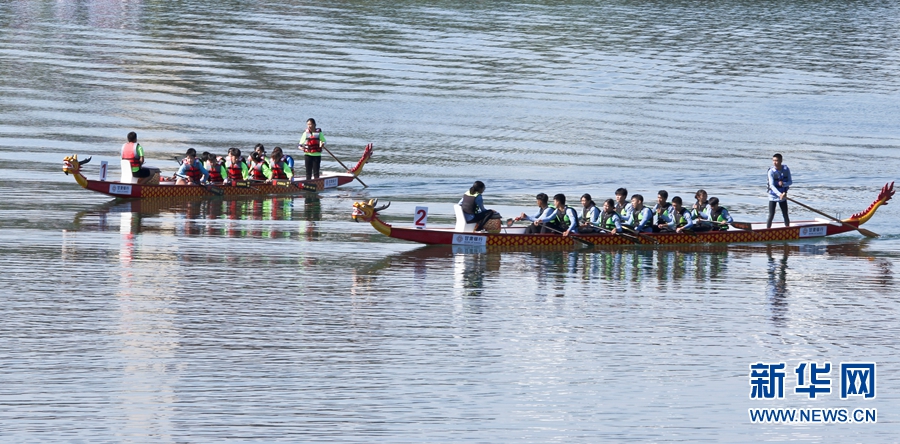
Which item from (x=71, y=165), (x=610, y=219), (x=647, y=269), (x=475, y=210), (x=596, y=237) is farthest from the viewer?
(x=71, y=165)

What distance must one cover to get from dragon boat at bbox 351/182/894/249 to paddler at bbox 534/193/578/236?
0.18 meters

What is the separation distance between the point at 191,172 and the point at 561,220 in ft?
43.2

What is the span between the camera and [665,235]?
34.4 metres

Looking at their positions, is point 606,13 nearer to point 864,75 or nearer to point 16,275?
point 864,75

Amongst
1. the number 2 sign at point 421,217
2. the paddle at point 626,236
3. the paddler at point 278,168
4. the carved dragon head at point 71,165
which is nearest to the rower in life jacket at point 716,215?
the paddle at point 626,236

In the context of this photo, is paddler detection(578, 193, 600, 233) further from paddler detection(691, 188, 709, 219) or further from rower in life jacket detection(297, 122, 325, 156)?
rower in life jacket detection(297, 122, 325, 156)

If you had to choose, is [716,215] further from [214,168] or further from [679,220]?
[214,168]

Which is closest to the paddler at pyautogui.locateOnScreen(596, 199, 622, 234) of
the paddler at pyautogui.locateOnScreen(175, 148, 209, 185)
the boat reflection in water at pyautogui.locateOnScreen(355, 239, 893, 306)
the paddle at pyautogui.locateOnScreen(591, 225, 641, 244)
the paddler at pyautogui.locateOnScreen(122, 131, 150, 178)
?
the paddle at pyautogui.locateOnScreen(591, 225, 641, 244)

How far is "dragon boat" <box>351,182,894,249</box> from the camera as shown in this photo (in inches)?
1297

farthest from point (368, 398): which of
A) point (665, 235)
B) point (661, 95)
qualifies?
point (661, 95)

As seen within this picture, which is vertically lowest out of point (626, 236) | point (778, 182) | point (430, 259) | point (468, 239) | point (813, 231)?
point (430, 259)

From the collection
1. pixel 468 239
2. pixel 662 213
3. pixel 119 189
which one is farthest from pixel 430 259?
pixel 119 189

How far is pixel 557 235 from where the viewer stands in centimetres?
3350

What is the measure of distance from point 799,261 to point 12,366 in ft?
65.2
